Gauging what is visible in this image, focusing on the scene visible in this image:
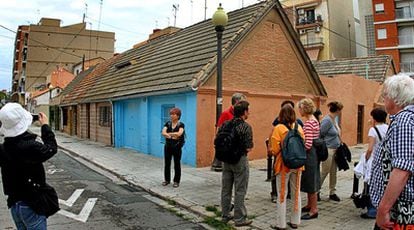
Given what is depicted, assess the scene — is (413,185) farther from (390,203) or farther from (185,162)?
(185,162)

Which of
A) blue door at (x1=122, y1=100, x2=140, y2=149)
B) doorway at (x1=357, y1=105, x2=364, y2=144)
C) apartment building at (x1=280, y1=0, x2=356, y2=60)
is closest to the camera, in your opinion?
blue door at (x1=122, y1=100, x2=140, y2=149)

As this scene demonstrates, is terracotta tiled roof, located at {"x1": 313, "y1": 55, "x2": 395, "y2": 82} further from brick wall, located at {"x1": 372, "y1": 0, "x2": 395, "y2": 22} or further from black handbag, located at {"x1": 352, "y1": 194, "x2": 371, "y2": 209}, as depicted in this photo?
brick wall, located at {"x1": 372, "y1": 0, "x2": 395, "y2": 22}

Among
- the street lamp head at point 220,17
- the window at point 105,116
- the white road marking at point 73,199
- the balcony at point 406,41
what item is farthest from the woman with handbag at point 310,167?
the balcony at point 406,41

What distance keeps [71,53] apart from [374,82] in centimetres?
5694

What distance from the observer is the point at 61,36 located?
66.4m

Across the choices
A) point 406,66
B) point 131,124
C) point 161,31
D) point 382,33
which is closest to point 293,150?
point 131,124

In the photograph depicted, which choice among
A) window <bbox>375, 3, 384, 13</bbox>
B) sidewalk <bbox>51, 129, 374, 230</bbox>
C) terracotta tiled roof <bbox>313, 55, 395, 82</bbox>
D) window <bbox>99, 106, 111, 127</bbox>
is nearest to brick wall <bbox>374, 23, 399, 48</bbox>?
window <bbox>375, 3, 384, 13</bbox>

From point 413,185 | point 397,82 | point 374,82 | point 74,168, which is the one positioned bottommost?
point 74,168

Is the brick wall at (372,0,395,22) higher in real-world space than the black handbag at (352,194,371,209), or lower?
higher

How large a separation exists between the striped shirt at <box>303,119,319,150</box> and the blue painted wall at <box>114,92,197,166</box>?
556 centimetres

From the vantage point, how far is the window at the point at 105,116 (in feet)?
60.4

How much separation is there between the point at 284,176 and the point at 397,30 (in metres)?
43.5

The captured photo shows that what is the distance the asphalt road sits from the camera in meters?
5.62

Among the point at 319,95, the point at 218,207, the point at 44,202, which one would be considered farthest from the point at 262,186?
the point at 319,95
